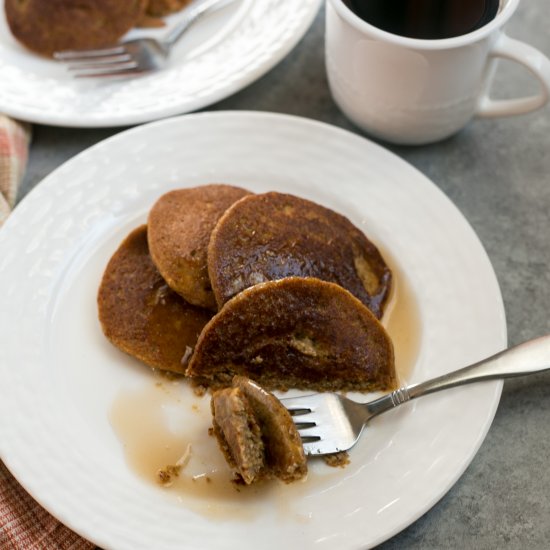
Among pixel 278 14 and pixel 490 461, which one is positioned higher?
pixel 278 14

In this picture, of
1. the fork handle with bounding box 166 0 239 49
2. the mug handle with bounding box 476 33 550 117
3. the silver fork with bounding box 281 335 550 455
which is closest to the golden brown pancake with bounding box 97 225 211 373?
Result: the silver fork with bounding box 281 335 550 455

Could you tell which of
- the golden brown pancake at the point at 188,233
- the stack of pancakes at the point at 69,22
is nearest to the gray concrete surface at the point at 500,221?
the stack of pancakes at the point at 69,22

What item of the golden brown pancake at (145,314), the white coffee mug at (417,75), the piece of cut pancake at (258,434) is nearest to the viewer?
the piece of cut pancake at (258,434)

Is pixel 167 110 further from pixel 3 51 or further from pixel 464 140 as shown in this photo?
pixel 464 140

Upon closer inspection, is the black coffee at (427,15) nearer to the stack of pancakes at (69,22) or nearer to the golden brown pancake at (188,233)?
the golden brown pancake at (188,233)

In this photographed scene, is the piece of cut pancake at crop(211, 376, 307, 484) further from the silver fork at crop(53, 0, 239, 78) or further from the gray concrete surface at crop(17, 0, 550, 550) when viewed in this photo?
the silver fork at crop(53, 0, 239, 78)

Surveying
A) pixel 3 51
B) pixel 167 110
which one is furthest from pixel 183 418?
pixel 3 51
